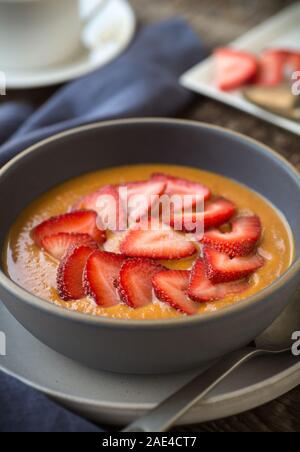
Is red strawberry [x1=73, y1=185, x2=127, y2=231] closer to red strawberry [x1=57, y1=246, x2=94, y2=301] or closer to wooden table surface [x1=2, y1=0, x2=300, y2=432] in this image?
red strawberry [x1=57, y1=246, x2=94, y2=301]

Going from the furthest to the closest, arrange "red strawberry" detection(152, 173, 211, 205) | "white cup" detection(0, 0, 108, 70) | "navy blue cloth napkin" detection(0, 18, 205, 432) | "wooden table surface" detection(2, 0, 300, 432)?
"white cup" detection(0, 0, 108, 70) → "navy blue cloth napkin" detection(0, 18, 205, 432) → "red strawberry" detection(152, 173, 211, 205) → "wooden table surface" detection(2, 0, 300, 432)

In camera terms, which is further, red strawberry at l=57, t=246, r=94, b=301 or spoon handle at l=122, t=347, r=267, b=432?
red strawberry at l=57, t=246, r=94, b=301

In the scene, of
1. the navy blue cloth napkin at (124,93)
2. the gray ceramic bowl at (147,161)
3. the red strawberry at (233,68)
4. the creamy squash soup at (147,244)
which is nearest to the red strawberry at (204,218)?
the creamy squash soup at (147,244)

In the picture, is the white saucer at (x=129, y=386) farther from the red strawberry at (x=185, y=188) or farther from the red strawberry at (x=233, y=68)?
the red strawberry at (x=233, y=68)

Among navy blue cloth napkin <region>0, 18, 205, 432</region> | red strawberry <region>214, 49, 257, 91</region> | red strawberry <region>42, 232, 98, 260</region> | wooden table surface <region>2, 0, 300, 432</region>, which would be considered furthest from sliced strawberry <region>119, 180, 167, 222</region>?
red strawberry <region>214, 49, 257, 91</region>

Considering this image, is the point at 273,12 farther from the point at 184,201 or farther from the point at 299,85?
the point at 184,201

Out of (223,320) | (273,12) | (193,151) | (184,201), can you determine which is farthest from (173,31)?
(223,320)

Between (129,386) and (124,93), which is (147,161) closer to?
(124,93)
